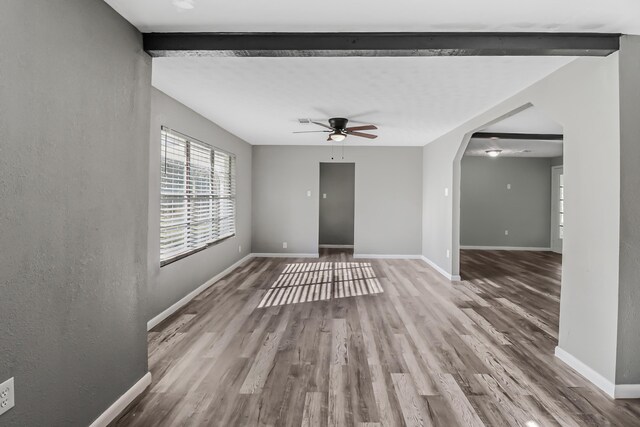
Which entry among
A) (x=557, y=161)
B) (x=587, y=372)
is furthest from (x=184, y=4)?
(x=557, y=161)

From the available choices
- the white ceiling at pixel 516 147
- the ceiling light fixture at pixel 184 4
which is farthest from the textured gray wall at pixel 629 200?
the white ceiling at pixel 516 147

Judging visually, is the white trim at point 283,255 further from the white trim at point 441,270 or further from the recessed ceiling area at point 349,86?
the recessed ceiling area at point 349,86

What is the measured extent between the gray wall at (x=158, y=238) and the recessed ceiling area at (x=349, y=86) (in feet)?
0.59

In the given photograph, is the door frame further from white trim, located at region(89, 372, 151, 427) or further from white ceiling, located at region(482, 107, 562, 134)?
white trim, located at region(89, 372, 151, 427)

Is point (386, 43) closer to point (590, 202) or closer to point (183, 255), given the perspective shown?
point (590, 202)

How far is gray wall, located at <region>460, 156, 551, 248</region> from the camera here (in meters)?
8.35

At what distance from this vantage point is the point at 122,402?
200 centimetres

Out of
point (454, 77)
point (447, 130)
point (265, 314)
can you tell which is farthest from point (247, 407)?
point (447, 130)

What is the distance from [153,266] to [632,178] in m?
3.88

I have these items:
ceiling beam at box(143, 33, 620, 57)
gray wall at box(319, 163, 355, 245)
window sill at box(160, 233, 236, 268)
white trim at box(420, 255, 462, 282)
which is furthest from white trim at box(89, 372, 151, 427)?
gray wall at box(319, 163, 355, 245)

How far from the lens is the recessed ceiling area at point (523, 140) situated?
4.47 m

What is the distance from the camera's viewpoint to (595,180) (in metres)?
2.35

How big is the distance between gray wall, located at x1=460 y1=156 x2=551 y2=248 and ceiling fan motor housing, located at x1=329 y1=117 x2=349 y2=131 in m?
5.20

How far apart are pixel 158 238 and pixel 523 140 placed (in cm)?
599
